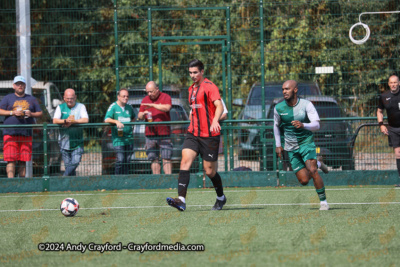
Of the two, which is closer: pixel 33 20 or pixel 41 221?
pixel 41 221

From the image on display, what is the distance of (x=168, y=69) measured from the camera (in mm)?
15273

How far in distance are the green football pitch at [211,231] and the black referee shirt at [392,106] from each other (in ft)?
6.01

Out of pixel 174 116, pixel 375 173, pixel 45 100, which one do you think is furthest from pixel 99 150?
pixel 375 173

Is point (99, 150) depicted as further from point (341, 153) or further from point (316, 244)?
point (316, 244)

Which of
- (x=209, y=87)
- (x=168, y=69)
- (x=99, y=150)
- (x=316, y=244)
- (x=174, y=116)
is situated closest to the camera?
(x=316, y=244)

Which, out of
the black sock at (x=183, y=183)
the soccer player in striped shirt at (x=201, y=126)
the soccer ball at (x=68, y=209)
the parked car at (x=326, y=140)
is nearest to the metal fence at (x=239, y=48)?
the parked car at (x=326, y=140)

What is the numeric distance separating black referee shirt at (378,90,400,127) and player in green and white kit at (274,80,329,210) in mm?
3639

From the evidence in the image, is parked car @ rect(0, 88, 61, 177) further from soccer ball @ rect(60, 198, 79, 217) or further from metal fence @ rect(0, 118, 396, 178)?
soccer ball @ rect(60, 198, 79, 217)

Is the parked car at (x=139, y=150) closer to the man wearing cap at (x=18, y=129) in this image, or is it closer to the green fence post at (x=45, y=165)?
the green fence post at (x=45, y=165)

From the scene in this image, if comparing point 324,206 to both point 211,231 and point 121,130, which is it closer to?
point 211,231

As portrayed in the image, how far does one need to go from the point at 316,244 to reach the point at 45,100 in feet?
38.9

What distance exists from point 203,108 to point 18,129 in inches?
207

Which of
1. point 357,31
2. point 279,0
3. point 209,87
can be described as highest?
point 279,0

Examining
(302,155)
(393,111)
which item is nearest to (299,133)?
(302,155)
